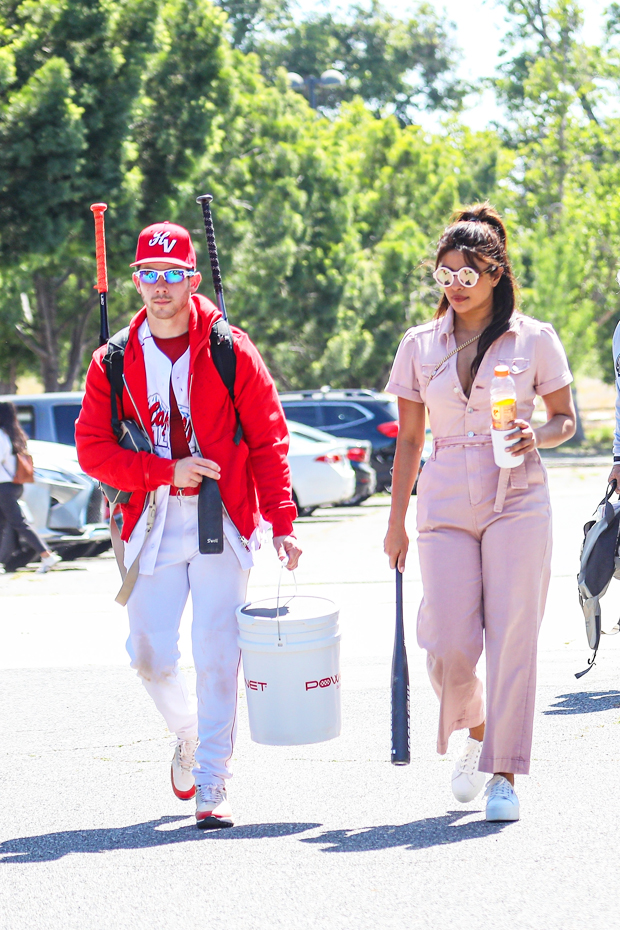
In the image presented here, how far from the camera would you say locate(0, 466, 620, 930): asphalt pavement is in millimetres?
3701

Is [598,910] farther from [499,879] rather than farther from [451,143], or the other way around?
[451,143]

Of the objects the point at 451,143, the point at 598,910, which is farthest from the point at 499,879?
the point at 451,143

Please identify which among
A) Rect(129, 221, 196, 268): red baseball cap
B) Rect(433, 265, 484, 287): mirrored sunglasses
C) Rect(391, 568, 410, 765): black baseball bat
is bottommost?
Rect(391, 568, 410, 765): black baseball bat

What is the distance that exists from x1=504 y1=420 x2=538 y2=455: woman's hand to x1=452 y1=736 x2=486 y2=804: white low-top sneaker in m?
1.13

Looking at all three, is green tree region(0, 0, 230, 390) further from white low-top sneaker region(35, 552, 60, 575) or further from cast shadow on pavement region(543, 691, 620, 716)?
cast shadow on pavement region(543, 691, 620, 716)

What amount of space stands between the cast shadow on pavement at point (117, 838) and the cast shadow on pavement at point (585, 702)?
6.44ft

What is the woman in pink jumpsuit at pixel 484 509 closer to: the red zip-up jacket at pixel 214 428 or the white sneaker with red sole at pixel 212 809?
the red zip-up jacket at pixel 214 428

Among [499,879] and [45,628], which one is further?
[45,628]

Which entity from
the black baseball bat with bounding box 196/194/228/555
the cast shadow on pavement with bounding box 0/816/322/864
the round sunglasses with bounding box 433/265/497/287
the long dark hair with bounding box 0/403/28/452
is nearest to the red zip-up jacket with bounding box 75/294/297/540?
the black baseball bat with bounding box 196/194/228/555

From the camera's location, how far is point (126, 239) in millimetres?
21297

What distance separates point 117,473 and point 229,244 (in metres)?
22.6

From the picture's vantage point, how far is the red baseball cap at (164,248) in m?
4.54

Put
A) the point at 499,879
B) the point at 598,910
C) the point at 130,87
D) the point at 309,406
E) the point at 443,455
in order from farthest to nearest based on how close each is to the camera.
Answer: the point at 309,406
the point at 130,87
the point at 443,455
the point at 499,879
the point at 598,910

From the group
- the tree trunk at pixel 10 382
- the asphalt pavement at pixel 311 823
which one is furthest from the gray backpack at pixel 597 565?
the tree trunk at pixel 10 382
